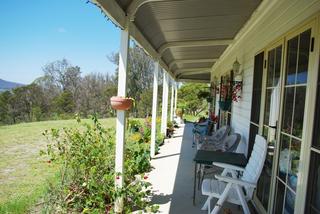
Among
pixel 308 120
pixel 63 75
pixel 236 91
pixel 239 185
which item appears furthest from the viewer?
pixel 63 75

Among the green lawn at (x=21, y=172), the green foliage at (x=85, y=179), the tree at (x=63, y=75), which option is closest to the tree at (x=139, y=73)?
the tree at (x=63, y=75)

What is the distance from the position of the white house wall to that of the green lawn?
10.5 ft

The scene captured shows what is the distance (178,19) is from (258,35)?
1248 mm

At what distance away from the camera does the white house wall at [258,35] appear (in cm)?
237

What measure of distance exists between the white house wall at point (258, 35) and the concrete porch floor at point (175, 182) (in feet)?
4.19

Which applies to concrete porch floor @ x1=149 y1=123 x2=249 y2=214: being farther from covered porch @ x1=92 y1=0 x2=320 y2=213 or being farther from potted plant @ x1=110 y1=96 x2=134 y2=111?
potted plant @ x1=110 y1=96 x2=134 y2=111

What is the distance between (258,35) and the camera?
385 centimetres

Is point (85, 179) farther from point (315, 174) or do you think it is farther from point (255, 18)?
point (255, 18)

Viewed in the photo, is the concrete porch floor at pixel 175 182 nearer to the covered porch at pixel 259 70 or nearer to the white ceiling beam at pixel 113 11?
the covered porch at pixel 259 70

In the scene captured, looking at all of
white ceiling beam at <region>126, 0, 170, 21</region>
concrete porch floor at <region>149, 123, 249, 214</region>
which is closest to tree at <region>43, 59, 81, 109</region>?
concrete porch floor at <region>149, 123, 249, 214</region>

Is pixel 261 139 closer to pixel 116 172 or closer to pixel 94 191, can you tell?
pixel 116 172

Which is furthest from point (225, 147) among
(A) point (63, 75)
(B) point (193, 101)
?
(A) point (63, 75)

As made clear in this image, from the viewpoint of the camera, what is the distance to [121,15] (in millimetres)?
2957

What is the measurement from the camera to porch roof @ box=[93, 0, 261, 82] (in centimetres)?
305
